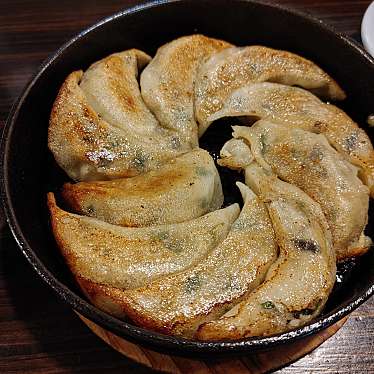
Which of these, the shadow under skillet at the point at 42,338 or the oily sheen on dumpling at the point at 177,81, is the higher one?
the oily sheen on dumpling at the point at 177,81

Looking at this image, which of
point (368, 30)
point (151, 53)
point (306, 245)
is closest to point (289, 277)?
point (306, 245)

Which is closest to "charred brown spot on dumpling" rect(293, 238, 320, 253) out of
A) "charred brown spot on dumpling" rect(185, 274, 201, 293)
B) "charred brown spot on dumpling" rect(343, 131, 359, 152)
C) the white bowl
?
"charred brown spot on dumpling" rect(185, 274, 201, 293)

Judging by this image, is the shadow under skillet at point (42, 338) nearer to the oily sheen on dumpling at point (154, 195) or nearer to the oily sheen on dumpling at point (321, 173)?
the oily sheen on dumpling at point (154, 195)

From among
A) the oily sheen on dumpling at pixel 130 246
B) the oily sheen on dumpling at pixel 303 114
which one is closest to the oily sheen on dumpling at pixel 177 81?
the oily sheen on dumpling at pixel 303 114

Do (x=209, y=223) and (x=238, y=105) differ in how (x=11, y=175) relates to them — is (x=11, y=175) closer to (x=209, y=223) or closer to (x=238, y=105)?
(x=209, y=223)

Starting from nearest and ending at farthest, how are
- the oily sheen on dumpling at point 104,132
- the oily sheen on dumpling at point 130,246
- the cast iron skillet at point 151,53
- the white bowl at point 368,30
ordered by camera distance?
the oily sheen on dumpling at point 130,246, the cast iron skillet at point 151,53, the oily sheen on dumpling at point 104,132, the white bowl at point 368,30

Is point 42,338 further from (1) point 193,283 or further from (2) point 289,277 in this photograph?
(2) point 289,277
